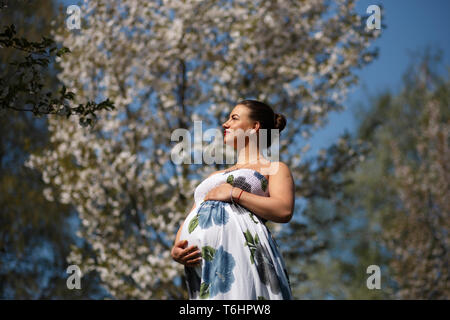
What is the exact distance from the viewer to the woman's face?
340 cm

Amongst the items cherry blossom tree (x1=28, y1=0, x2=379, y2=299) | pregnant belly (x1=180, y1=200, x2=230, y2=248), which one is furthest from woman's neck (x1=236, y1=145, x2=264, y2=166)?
cherry blossom tree (x1=28, y1=0, x2=379, y2=299)

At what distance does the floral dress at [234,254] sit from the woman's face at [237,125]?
1.20ft

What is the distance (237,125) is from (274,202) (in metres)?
0.69

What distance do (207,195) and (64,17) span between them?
28.0ft

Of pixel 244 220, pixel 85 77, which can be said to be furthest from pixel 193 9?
pixel 244 220

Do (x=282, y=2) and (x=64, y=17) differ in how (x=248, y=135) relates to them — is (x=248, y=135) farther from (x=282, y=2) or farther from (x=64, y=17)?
(x=64, y=17)

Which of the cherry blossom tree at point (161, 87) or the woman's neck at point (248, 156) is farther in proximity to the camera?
the cherry blossom tree at point (161, 87)

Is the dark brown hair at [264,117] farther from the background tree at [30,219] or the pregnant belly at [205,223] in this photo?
the background tree at [30,219]

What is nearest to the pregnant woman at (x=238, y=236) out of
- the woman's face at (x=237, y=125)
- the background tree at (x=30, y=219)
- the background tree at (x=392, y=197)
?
the woman's face at (x=237, y=125)

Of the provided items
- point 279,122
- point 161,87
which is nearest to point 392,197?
point 161,87

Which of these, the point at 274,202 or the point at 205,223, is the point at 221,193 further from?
the point at 274,202

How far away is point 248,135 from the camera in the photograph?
3.43m

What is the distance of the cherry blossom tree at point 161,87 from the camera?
9.16 meters
